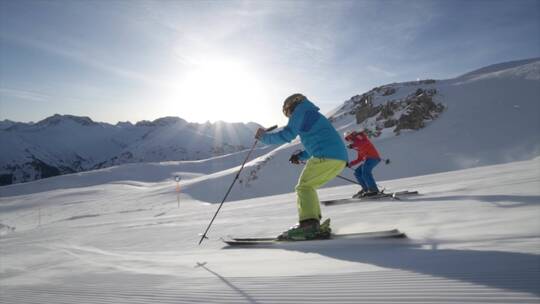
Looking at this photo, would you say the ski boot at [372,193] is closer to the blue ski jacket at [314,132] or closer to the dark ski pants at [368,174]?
the dark ski pants at [368,174]

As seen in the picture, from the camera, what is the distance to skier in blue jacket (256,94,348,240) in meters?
4.56

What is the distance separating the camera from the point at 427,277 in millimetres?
2379

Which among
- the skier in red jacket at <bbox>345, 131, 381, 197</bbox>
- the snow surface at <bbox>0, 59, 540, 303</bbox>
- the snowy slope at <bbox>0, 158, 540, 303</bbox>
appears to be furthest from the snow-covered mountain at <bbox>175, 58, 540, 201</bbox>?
the snowy slope at <bbox>0, 158, 540, 303</bbox>

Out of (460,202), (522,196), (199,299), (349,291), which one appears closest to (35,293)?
(199,299)

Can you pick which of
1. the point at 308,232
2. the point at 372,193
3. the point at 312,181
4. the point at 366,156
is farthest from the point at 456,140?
the point at 308,232

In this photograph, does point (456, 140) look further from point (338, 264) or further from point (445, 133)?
point (338, 264)

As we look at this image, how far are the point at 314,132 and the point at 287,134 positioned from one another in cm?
38

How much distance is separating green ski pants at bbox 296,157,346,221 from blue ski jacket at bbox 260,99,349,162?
97mm

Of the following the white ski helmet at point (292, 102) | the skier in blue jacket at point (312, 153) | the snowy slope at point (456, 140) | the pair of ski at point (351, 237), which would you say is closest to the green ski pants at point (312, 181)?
the skier in blue jacket at point (312, 153)

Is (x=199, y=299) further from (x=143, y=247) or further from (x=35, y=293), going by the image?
(x=143, y=247)

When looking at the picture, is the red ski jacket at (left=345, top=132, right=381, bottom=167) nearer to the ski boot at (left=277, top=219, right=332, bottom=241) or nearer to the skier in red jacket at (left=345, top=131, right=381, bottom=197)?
the skier in red jacket at (left=345, top=131, right=381, bottom=197)

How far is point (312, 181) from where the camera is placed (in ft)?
15.1

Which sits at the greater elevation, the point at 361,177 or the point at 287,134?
the point at 287,134

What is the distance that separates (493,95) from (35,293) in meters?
28.8
